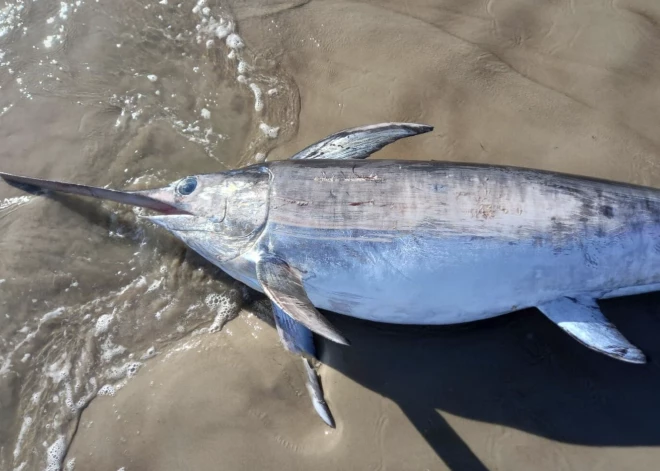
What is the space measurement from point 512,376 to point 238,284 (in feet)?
8.31

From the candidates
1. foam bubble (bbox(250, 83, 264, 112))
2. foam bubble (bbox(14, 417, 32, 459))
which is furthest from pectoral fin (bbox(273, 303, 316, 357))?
foam bubble (bbox(14, 417, 32, 459))

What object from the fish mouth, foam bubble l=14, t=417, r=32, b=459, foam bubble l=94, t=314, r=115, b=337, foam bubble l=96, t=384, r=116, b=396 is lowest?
foam bubble l=14, t=417, r=32, b=459

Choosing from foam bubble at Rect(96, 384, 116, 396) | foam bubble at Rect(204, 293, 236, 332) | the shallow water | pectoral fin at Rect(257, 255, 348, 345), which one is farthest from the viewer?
foam bubble at Rect(204, 293, 236, 332)

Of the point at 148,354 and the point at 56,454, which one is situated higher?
the point at 148,354

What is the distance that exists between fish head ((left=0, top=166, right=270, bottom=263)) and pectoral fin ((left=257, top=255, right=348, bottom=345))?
27 centimetres

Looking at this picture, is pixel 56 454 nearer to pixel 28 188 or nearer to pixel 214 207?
pixel 28 188

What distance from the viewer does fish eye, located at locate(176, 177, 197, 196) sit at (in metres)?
4.05

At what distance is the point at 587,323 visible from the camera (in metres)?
3.61

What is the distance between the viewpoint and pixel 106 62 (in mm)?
5082

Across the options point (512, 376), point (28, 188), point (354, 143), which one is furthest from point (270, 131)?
point (512, 376)

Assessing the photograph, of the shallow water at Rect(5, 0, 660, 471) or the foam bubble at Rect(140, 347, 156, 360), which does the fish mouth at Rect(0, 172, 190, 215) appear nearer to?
the shallow water at Rect(5, 0, 660, 471)

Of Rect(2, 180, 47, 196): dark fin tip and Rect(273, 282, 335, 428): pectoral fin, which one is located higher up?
A: Rect(2, 180, 47, 196): dark fin tip

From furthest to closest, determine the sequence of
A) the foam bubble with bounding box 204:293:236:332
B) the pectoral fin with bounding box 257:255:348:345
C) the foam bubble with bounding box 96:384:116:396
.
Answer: the foam bubble with bounding box 204:293:236:332, the foam bubble with bounding box 96:384:116:396, the pectoral fin with bounding box 257:255:348:345

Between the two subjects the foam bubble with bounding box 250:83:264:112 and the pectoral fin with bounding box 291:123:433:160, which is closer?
the pectoral fin with bounding box 291:123:433:160
